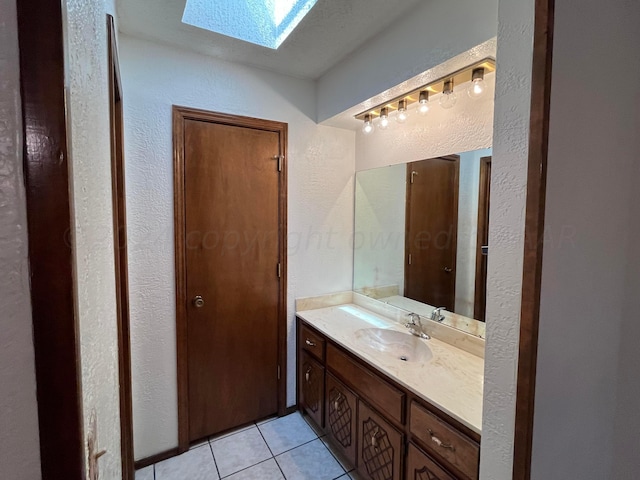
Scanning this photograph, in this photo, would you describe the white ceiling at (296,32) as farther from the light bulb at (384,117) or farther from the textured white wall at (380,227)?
the textured white wall at (380,227)

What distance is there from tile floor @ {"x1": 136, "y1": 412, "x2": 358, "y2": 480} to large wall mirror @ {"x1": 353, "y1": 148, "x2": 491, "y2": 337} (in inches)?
41.0

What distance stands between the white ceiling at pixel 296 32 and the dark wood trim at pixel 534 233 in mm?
963

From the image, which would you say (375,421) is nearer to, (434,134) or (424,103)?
(434,134)

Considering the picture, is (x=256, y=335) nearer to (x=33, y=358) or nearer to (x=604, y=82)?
(x=33, y=358)

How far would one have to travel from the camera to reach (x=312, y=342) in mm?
2006

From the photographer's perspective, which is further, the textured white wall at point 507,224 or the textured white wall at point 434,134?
the textured white wall at point 434,134

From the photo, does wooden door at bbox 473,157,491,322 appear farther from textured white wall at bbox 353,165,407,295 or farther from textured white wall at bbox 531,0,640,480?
textured white wall at bbox 531,0,640,480

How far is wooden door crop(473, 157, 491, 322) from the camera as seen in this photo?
157 cm

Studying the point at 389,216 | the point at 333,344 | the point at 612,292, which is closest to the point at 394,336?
the point at 333,344

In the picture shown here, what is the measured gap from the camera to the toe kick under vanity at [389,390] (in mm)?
1142

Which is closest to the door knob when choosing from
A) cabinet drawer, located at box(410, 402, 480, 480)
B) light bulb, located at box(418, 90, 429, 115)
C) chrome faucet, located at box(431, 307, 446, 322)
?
cabinet drawer, located at box(410, 402, 480, 480)

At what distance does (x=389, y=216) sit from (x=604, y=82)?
55.9 inches

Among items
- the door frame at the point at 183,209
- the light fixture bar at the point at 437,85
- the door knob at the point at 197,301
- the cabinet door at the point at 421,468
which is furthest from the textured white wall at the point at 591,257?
the door knob at the point at 197,301

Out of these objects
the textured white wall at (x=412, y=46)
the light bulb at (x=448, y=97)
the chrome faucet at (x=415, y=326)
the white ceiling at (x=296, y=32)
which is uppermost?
the white ceiling at (x=296, y=32)
